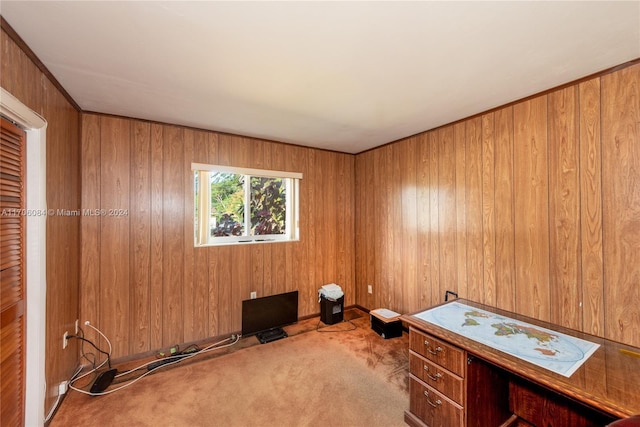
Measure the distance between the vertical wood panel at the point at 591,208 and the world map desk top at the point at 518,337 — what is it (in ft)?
1.05

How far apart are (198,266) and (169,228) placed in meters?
0.53

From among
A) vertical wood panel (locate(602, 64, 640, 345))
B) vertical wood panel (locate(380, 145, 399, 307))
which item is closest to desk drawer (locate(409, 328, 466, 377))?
vertical wood panel (locate(602, 64, 640, 345))

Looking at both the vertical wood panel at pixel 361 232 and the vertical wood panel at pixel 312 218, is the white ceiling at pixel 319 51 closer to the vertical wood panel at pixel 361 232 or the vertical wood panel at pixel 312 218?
the vertical wood panel at pixel 312 218

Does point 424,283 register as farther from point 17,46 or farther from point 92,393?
point 17,46

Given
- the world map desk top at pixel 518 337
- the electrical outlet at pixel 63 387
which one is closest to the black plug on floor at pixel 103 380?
the electrical outlet at pixel 63 387

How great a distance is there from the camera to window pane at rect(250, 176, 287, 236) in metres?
3.36

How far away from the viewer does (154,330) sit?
2670 mm

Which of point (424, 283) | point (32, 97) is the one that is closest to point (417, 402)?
point (424, 283)

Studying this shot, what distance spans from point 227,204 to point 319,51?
2203mm

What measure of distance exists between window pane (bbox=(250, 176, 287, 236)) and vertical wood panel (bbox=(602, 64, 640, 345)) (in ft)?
10.2

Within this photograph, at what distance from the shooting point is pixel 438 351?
66.4 inches

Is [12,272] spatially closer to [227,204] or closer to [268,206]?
[227,204]

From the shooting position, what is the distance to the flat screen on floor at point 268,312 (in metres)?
3.09

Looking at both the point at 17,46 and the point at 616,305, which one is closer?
the point at 17,46
